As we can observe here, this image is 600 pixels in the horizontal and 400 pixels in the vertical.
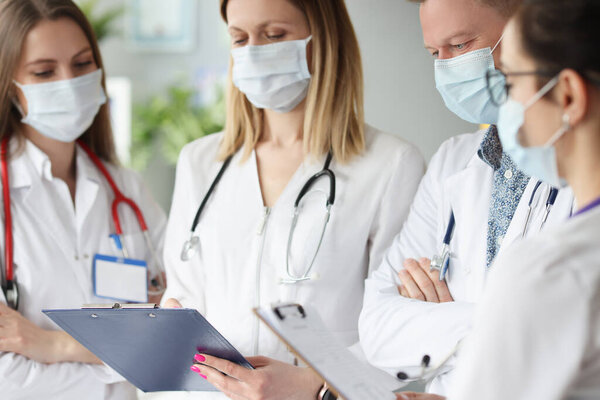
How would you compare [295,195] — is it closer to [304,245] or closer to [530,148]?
[304,245]

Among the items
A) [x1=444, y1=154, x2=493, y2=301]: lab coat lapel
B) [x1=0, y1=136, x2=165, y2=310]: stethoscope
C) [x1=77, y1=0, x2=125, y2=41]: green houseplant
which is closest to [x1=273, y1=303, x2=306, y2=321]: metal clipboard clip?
[x1=444, y1=154, x2=493, y2=301]: lab coat lapel

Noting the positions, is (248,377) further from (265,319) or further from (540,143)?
(540,143)

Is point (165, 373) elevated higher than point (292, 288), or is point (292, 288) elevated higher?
point (292, 288)

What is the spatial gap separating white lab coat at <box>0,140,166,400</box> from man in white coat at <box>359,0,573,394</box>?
3.16 feet

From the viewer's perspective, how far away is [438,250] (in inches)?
61.7

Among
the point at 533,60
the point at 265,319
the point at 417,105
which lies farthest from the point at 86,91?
the point at 533,60

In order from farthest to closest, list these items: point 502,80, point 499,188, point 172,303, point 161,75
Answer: point 161,75, point 172,303, point 499,188, point 502,80

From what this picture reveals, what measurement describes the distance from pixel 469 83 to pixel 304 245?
64 cm

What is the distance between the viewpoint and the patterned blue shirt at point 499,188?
1.43 metres

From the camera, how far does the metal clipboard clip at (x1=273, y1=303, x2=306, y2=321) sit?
1231mm

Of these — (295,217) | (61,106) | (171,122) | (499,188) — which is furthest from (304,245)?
(171,122)

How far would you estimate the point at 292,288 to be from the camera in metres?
1.77

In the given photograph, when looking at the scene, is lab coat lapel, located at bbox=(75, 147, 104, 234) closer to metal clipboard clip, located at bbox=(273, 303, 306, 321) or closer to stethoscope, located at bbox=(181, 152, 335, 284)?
stethoscope, located at bbox=(181, 152, 335, 284)

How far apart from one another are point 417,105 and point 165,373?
1140 millimetres
